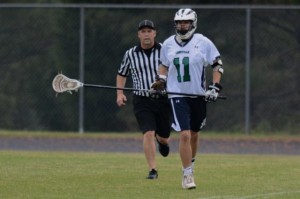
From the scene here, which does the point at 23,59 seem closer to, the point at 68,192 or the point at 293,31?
the point at 293,31

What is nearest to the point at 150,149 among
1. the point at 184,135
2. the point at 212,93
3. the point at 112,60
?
the point at 184,135

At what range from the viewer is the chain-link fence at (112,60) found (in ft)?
75.3

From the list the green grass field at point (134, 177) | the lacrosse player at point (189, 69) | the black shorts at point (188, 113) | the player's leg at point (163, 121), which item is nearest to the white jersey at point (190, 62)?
the lacrosse player at point (189, 69)

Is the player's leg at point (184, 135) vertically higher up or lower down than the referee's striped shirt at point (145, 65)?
lower down

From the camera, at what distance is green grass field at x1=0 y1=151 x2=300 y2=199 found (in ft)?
Answer: 38.4

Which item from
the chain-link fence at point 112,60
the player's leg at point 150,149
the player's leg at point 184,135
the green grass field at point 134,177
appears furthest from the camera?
the chain-link fence at point 112,60

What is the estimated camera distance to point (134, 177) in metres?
13.7

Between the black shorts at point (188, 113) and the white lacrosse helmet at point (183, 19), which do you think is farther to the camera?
the white lacrosse helmet at point (183, 19)

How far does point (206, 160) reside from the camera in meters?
16.8

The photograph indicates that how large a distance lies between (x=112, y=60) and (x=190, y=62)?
11.0m

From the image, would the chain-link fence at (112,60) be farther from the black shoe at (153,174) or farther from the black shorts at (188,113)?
the black shorts at (188,113)

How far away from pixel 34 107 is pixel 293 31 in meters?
5.97

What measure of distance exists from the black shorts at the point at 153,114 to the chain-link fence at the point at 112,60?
859 centimetres

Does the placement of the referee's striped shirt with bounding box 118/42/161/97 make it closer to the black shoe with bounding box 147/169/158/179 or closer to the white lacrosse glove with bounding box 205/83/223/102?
the black shoe with bounding box 147/169/158/179
